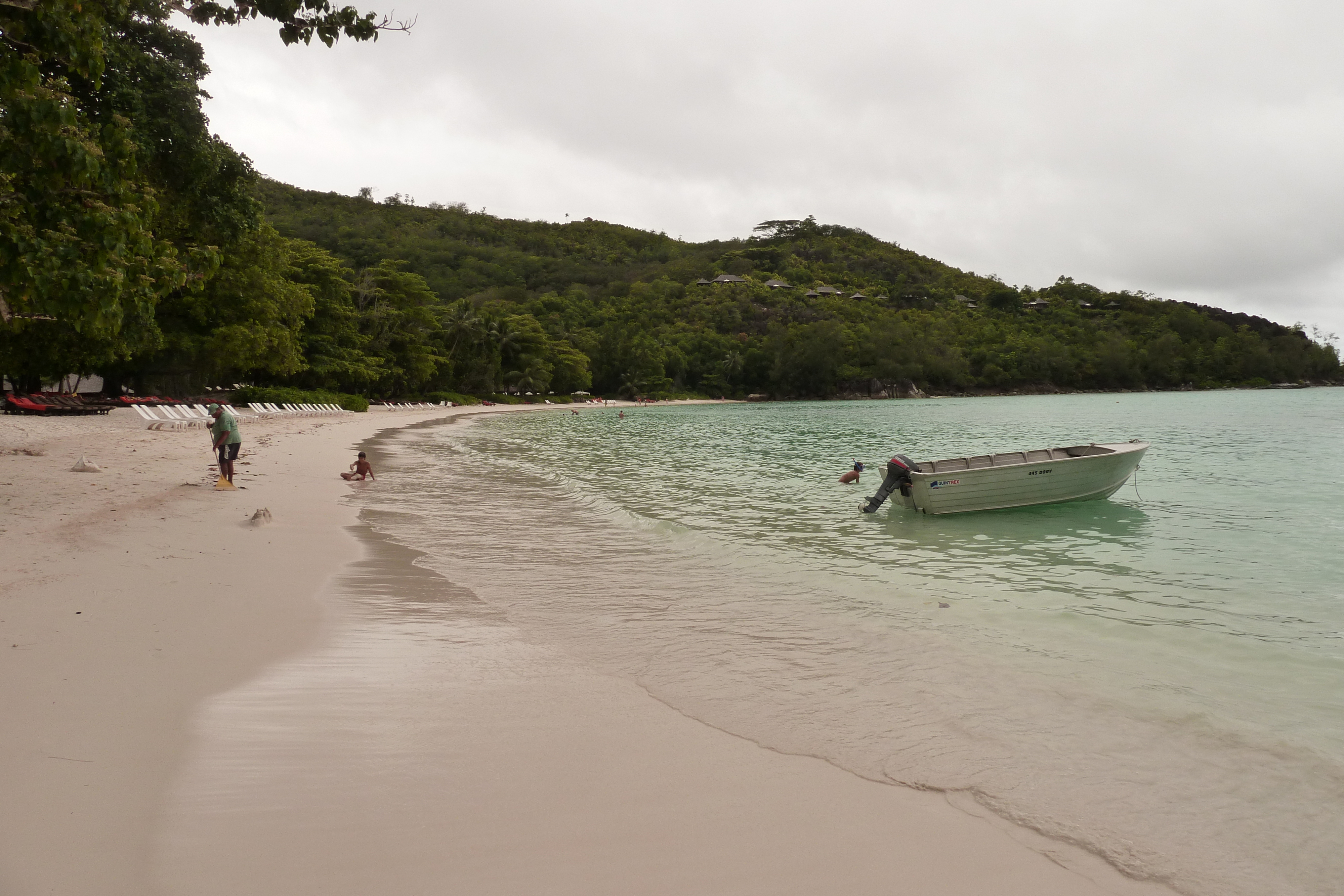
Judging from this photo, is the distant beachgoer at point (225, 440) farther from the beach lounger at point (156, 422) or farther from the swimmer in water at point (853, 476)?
the beach lounger at point (156, 422)

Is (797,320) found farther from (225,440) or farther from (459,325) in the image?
(225,440)

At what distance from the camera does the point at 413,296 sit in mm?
71438

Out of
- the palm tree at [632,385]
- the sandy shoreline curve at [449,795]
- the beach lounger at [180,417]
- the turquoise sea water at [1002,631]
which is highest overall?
the palm tree at [632,385]

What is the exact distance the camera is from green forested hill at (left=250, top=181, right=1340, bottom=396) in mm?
114312

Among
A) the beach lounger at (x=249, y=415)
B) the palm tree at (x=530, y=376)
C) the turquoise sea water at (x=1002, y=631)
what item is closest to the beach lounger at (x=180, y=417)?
the beach lounger at (x=249, y=415)

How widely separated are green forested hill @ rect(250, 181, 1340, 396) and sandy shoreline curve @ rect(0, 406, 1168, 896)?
309ft

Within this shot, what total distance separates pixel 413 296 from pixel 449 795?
239 feet

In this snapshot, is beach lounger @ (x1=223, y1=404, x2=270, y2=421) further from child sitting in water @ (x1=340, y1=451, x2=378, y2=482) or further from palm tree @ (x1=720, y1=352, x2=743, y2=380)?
palm tree @ (x1=720, y1=352, x2=743, y2=380)

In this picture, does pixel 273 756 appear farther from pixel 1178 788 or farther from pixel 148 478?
pixel 148 478

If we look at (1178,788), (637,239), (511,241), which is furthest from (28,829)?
(637,239)

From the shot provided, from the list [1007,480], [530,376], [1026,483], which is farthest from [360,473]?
[530,376]

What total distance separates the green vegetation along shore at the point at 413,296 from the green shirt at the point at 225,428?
2131 millimetres

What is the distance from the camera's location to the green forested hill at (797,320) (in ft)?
375

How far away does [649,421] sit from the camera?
56.4 metres
